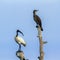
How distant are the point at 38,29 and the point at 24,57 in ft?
8.62

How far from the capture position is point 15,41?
29.3 metres

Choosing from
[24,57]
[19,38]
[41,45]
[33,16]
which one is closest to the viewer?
[24,57]

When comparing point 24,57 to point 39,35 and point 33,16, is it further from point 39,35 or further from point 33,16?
point 33,16

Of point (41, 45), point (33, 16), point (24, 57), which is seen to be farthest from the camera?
point (33, 16)

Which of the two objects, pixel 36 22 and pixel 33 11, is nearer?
pixel 36 22

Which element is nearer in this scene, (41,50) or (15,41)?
(41,50)

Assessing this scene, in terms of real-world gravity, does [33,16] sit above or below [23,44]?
above

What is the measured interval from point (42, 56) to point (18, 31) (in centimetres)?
327

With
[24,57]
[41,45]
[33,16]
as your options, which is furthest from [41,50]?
[33,16]

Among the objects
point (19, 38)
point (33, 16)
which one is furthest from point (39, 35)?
point (33, 16)

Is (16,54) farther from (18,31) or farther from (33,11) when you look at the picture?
(33,11)

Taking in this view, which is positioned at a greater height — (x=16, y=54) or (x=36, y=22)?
(x=36, y=22)

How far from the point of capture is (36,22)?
98.1ft

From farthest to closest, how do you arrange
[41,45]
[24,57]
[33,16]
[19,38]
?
[33,16], [19,38], [41,45], [24,57]
